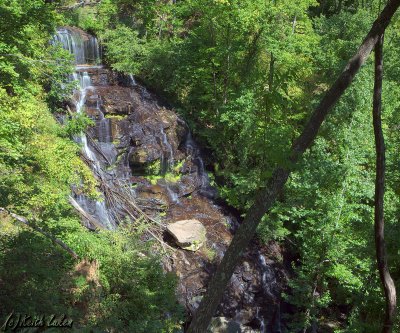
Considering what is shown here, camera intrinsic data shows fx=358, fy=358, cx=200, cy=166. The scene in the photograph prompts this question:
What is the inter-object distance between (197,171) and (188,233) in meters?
4.16

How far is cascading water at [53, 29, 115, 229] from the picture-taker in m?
11.6

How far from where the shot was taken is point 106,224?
37.4 feet

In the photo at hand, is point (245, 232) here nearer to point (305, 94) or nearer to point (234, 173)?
point (234, 173)

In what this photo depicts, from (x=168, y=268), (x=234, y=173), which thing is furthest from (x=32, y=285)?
(x=234, y=173)

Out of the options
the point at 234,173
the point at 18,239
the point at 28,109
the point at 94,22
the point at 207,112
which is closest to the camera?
the point at 18,239

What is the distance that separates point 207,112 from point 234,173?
331 cm

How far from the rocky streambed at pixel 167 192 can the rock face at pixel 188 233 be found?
0.04 meters

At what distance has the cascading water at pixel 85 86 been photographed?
1157 cm

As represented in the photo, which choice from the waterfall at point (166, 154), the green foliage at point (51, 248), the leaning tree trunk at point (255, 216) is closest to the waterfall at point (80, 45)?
the waterfall at point (166, 154)

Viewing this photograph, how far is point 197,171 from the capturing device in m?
15.6

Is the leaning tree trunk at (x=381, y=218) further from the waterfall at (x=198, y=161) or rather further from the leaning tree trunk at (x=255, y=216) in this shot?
the waterfall at (x=198, y=161)

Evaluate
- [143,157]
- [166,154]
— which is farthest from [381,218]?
[166,154]

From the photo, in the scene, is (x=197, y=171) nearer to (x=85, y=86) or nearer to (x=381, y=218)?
(x=85, y=86)

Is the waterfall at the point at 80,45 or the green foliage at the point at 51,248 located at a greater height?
the waterfall at the point at 80,45
